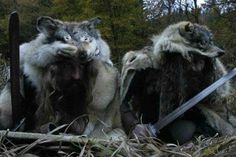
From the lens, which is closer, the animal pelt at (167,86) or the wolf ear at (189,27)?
the animal pelt at (167,86)

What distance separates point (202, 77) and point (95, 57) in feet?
3.09

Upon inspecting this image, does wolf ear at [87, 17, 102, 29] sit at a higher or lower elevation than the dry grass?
higher

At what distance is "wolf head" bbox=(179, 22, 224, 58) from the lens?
3855 mm

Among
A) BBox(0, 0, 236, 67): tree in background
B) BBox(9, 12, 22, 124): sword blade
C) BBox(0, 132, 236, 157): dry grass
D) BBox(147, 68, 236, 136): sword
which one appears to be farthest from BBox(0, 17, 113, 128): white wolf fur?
BBox(0, 0, 236, 67): tree in background

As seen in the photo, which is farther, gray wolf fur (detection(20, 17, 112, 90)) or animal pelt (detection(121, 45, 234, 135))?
animal pelt (detection(121, 45, 234, 135))

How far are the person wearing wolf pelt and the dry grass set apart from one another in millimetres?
1284

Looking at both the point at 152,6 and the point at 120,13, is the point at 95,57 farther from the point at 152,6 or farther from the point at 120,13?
the point at 120,13

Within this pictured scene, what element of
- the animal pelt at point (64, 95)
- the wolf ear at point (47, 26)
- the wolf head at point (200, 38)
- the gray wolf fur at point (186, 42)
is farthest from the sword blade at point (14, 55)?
the wolf head at point (200, 38)

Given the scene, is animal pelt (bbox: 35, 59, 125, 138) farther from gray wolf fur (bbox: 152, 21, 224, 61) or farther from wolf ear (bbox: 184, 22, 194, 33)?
wolf ear (bbox: 184, 22, 194, 33)

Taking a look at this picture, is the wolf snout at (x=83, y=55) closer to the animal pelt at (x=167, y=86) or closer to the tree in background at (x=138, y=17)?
the animal pelt at (x=167, y=86)

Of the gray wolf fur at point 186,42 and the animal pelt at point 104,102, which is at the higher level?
the gray wolf fur at point 186,42

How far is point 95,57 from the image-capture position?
3289mm

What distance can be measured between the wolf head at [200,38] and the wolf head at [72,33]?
711 mm

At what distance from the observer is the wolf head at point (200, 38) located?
3855mm
